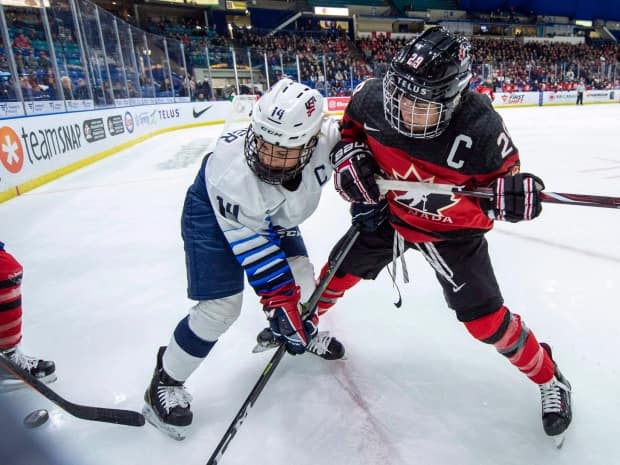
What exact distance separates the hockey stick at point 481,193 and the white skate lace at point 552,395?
56 cm

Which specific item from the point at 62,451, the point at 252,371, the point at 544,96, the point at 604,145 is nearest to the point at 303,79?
the point at 604,145

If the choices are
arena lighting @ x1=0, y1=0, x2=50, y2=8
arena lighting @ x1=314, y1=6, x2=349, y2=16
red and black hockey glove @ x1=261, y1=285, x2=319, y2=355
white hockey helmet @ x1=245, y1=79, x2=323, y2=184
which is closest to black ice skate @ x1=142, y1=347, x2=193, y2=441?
red and black hockey glove @ x1=261, y1=285, x2=319, y2=355

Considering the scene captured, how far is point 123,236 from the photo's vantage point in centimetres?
297

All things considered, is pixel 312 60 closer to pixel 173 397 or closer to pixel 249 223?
pixel 249 223

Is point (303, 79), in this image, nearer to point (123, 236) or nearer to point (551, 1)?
point (123, 236)

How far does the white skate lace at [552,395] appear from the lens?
1185 millimetres

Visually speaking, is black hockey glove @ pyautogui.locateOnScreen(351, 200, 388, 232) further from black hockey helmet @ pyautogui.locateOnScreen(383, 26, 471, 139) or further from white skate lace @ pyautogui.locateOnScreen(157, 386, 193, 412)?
white skate lace @ pyautogui.locateOnScreen(157, 386, 193, 412)

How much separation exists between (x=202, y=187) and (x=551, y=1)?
30427 mm

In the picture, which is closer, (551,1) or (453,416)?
(453,416)

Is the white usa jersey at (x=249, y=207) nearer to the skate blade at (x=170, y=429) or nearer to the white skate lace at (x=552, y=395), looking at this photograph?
the skate blade at (x=170, y=429)

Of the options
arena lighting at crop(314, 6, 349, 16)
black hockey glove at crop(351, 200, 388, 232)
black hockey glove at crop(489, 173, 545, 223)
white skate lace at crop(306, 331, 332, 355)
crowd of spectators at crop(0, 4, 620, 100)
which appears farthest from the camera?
arena lighting at crop(314, 6, 349, 16)

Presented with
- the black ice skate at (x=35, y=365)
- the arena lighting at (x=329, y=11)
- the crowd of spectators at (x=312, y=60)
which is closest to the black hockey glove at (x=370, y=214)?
the black ice skate at (x=35, y=365)

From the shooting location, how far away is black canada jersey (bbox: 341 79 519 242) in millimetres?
1106

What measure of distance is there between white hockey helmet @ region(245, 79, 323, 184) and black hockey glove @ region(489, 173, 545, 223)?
1.66 ft
